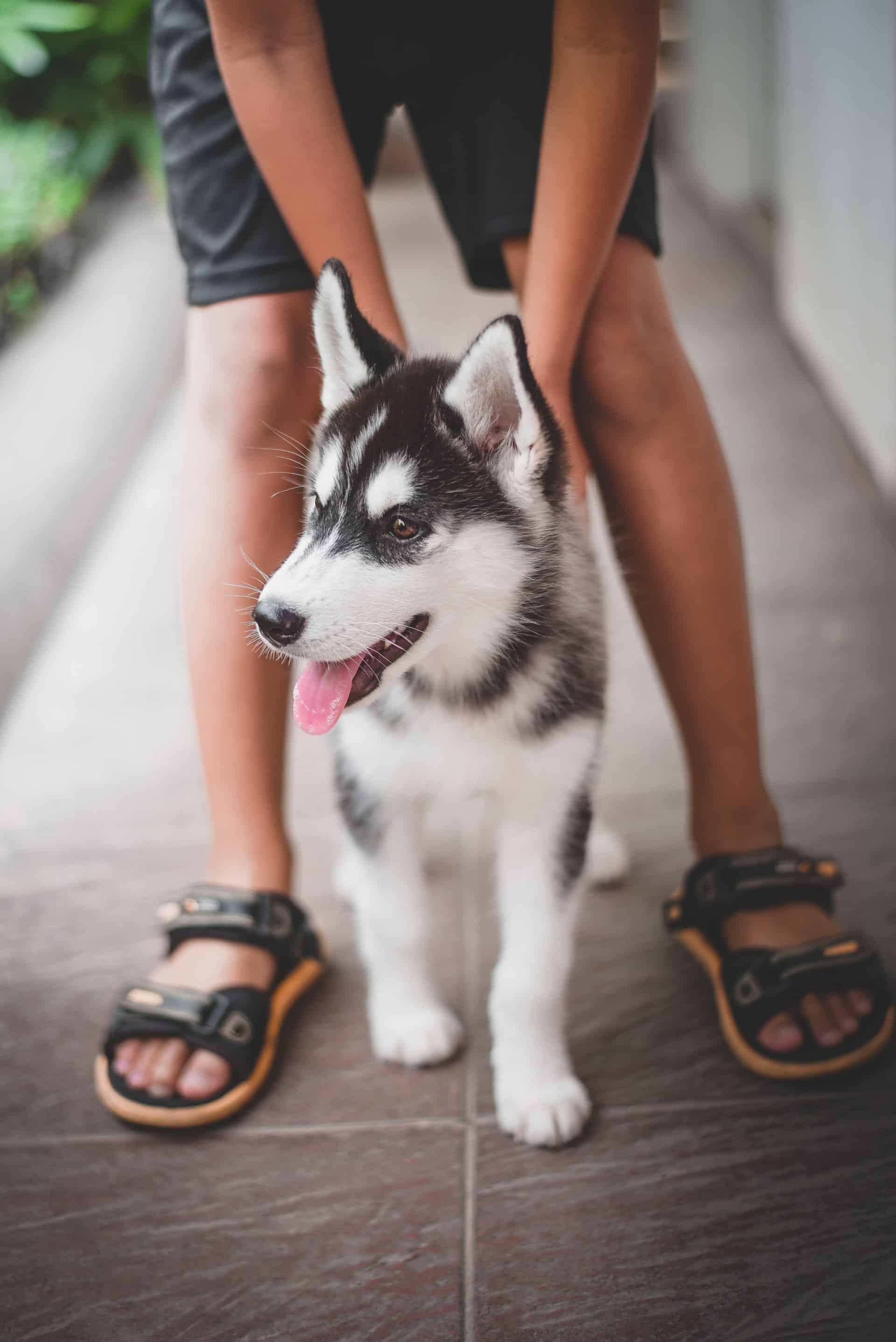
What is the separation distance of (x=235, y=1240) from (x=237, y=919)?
1.56 ft

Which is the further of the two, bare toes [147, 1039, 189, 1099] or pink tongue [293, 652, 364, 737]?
bare toes [147, 1039, 189, 1099]

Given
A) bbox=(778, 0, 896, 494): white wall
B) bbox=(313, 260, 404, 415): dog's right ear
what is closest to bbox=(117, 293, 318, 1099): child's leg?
bbox=(313, 260, 404, 415): dog's right ear

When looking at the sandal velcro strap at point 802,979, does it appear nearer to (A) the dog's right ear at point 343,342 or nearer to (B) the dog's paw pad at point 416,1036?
(B) the dog's paw pad at point 416,1036

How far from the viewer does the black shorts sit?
1.60 meters

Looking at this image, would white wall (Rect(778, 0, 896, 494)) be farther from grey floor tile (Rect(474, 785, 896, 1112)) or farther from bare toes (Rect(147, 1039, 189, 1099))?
bare toes (Rect(147, 1039, 189, 1099))

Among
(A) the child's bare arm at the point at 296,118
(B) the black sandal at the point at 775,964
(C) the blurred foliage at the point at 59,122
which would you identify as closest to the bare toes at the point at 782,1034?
(B) the black sandal at the point at 775,964

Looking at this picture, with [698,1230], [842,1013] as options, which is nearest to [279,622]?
[698,1230]

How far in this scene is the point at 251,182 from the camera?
5.41 ft

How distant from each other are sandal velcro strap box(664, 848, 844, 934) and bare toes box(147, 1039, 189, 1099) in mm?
871

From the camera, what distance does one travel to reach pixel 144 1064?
5.49 feet

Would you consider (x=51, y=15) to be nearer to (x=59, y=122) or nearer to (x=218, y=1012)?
(x=59, y=122)

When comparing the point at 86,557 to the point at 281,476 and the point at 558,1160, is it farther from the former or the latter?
the point at 558,1160

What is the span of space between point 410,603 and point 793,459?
113 inches

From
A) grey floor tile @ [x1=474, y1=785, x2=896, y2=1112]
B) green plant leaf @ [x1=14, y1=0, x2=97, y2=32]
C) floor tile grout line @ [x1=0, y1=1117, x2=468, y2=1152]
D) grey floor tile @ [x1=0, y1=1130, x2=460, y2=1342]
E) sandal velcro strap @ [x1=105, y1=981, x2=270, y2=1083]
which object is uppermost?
green plant leaf @ [x1=14, y1=0, x2=97, y2=32]
